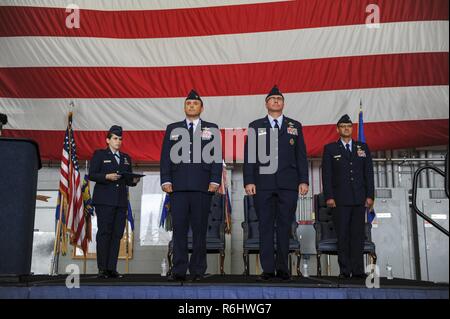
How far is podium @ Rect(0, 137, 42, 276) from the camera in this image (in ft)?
7.87

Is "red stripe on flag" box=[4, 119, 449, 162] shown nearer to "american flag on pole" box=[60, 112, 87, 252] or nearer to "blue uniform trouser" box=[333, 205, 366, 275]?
"american flag on pole" box=[60, 112, 87, 252]

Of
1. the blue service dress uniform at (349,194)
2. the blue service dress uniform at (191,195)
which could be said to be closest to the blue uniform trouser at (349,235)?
the blue service dress uniform at (349,194)

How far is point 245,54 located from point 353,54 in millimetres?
1244

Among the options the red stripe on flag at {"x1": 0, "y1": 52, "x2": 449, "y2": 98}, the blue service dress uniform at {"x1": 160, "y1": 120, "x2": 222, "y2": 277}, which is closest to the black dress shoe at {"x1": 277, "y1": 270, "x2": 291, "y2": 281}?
the blue service dress uniform at {"x1": 160, "y1": 120, "x2": 222, "y2": 277}

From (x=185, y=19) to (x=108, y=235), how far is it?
3.13 metres

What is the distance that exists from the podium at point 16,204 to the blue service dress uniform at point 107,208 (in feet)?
3.08

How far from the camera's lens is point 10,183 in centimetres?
245

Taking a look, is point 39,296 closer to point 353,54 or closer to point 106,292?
point 106,292

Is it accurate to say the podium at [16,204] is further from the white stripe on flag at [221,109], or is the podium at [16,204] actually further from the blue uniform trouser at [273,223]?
the white stripe on flag at [221,109]

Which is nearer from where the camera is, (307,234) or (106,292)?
(106,292)

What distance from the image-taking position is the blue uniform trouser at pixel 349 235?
3484mm

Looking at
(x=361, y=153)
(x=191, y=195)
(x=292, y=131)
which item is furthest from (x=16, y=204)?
(x=361, y=153)
